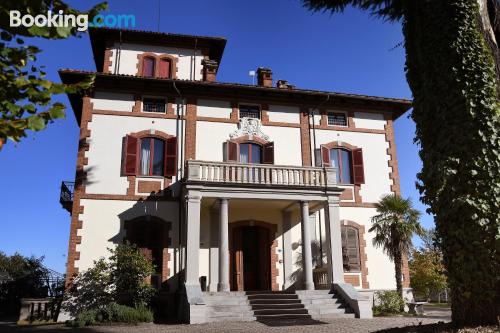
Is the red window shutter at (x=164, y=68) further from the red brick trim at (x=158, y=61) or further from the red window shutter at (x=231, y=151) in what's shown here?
the red window shutter at (x=231, y=151)

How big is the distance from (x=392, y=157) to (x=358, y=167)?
2.00 metres

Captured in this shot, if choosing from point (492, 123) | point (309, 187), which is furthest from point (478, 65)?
point (309, 187)

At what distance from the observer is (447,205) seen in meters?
6.93

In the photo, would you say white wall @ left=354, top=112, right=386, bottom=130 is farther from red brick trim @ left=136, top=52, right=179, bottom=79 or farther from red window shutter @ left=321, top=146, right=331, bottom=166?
red brick trim @ left=136, top=52, right=179, bottom=79

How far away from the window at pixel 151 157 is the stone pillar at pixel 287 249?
5.59 m

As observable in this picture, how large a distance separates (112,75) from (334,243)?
1115 cm

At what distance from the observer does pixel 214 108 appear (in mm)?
19203

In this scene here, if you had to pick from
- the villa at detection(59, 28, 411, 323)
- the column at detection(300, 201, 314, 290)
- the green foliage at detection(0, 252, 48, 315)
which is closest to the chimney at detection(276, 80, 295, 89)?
the villa at detection(59, 28, 411, 323)

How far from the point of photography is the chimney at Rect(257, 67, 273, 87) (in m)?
21.0

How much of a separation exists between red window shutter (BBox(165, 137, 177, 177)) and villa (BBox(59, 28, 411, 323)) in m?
0.04

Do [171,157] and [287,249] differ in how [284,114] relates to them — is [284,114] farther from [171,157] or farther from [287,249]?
[287,249]

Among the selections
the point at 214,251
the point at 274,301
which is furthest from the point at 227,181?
the point at 274,301

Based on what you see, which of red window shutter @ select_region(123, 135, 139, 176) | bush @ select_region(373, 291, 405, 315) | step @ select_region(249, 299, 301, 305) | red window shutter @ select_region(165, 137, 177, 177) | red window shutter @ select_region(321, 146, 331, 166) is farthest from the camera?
red window shutter @ select_region(321, 146, 331, 166)

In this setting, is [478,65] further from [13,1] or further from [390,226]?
[390,226]
